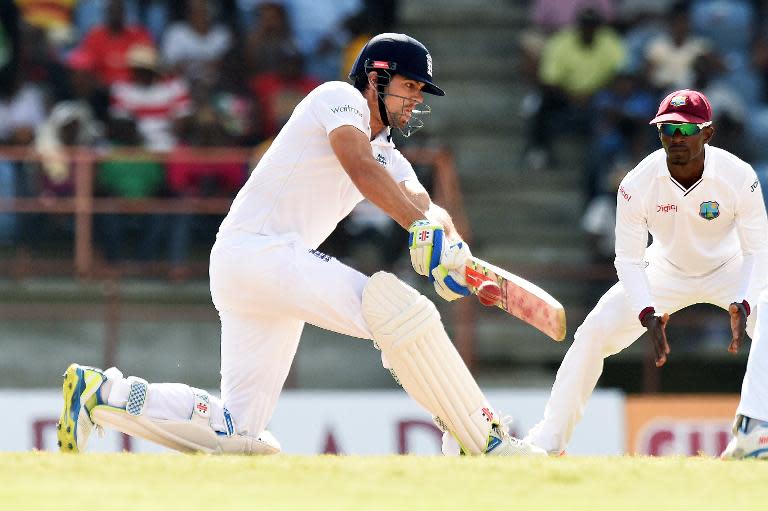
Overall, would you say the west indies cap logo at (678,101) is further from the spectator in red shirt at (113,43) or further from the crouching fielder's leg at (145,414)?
the spectator in red shirt at (113,43)

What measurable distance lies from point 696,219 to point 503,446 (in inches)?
57.9

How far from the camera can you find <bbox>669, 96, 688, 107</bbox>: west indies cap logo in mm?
7031

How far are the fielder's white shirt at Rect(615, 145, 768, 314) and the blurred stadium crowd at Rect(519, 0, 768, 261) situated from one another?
Result: 471cm

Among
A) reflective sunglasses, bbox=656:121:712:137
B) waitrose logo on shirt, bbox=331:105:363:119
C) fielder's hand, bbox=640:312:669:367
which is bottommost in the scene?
fielder's hand, bbox=640:312:669:367

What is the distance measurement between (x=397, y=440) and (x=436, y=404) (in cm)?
428

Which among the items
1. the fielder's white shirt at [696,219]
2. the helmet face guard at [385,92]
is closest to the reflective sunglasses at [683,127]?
the fielder's white shirt at [696,219]

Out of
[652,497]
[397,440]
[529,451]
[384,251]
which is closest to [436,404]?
[529,451]

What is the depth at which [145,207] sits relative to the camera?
11680mm

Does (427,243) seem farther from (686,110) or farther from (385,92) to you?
(686,110)

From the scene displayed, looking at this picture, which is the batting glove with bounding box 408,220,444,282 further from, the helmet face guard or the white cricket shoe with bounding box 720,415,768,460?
the white cricket shoe with bounding box 720,415,768,460

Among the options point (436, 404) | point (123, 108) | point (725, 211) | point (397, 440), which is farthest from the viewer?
point (123, 108)

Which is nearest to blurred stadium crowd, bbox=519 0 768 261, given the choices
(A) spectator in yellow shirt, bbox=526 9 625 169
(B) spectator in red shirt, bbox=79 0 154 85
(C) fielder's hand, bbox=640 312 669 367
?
(A) spectator in yellow shirt, bbox=526 9 625 169

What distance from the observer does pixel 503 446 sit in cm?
650

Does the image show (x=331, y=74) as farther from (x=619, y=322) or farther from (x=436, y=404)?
(x=436, y=404)
